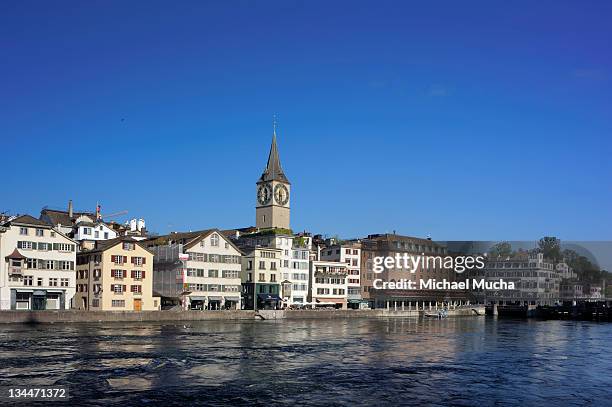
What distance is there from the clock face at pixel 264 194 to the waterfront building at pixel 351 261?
888 inches

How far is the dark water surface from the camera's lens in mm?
42562

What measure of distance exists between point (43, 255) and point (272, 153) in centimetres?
9292

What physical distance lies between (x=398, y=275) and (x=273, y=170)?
43.1 metres

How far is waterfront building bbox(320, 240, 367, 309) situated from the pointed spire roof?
2567 cm

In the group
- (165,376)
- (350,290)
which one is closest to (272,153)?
(350,290)

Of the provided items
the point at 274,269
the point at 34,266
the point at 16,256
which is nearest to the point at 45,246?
the point at 34,266

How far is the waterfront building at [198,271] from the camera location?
416ft

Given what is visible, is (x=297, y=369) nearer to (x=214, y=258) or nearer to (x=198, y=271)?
(x=198, y=271)

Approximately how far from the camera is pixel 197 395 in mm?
41562

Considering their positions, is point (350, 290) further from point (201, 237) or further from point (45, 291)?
point (45, 291)

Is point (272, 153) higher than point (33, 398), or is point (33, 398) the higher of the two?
point (272, 153)

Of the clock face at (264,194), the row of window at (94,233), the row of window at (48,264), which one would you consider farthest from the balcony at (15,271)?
the clock face at (264,194)

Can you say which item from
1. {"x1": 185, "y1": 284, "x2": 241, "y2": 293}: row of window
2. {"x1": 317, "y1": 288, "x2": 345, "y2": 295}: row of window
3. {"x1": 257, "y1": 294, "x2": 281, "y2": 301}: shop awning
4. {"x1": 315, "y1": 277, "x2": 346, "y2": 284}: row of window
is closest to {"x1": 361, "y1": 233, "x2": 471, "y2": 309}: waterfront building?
{"x1": 317, "y1": 288, "x2": 345, "y2": 295}: row of window

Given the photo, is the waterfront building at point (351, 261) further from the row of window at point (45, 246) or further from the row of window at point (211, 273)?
the row of window at point (45, 246)
